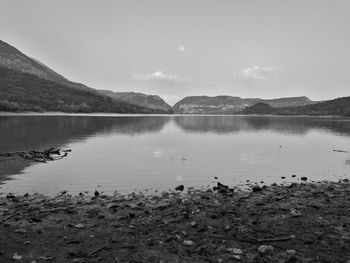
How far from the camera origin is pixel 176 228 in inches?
445

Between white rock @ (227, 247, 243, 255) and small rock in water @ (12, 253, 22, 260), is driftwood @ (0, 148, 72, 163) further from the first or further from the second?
white rock @ (227, 247, 243, 255)

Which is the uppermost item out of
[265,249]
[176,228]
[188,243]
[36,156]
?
[265,249]

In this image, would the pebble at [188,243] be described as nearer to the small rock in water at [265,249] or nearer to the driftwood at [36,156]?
the small rock in water at [265,249]

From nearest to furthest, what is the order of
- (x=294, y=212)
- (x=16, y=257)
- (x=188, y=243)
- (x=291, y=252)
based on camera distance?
(x=16, y=257)
(x=291, y=252)
(x=188, y=243)
(x=294, y=212)

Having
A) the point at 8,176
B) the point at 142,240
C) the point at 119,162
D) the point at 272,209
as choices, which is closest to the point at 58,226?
the point at 142,240

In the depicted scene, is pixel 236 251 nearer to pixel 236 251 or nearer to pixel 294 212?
pixel 236 251

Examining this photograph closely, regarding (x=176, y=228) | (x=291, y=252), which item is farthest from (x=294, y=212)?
(x=176, y=228)

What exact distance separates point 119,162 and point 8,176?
11960 millimetres

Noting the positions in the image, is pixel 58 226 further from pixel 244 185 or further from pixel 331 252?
pixel 244 185

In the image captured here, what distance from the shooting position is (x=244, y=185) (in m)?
21.4

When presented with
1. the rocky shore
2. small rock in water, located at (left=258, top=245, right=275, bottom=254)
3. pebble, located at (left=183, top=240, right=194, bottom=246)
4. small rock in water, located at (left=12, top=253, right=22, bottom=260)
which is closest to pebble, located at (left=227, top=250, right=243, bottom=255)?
the rocky shore

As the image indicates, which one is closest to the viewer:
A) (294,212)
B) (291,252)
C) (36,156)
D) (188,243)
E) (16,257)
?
(16,257)

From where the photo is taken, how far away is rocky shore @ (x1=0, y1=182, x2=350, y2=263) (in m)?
8.88

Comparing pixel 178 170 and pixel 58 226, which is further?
pixel 178 170
